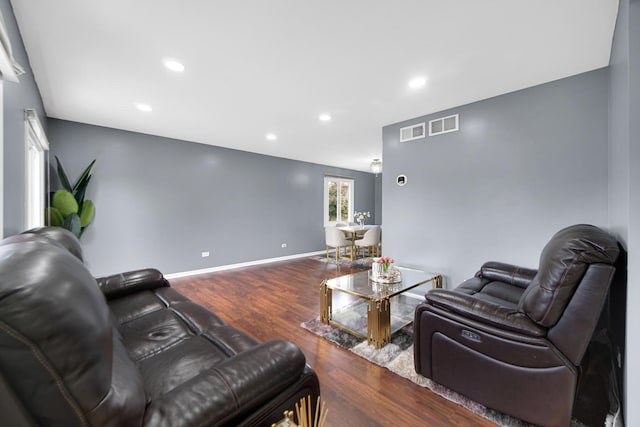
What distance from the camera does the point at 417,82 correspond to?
8.65 feet

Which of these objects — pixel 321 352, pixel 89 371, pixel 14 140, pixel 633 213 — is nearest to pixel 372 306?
pixel 321 352

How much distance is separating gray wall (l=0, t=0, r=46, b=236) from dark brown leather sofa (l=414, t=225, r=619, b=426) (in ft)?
9.40

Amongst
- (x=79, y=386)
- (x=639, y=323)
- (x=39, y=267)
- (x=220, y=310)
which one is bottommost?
(x=220, y=310)

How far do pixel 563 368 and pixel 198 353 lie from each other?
191cm

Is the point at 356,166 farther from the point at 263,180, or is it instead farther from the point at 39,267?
the point at 39,267

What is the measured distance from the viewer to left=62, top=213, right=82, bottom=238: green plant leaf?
3.26m

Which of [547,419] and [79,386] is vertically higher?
[79,386]

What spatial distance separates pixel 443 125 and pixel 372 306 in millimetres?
2541

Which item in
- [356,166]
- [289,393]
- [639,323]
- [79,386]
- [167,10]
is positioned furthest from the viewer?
[356,166]

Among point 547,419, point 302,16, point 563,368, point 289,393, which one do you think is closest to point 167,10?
point 302,16

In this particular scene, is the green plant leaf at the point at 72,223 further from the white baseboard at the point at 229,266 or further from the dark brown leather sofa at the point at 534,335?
the dark brown leather sofa at the point at 534,335

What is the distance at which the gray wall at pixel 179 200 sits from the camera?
391 cm

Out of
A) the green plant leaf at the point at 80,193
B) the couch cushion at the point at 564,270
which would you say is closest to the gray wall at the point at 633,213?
the couch cushion at the point at 564,270

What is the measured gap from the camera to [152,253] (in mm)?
4363
